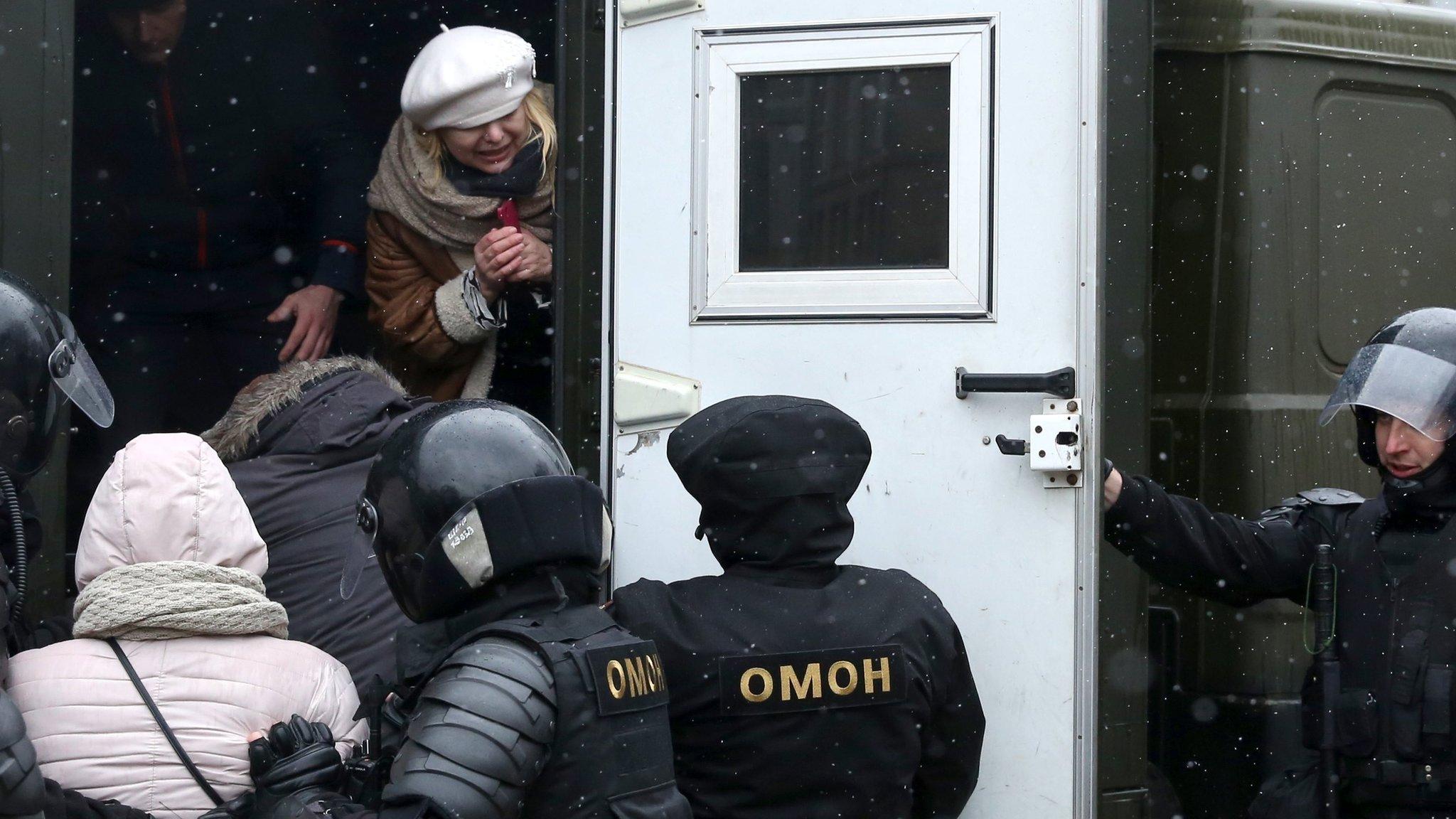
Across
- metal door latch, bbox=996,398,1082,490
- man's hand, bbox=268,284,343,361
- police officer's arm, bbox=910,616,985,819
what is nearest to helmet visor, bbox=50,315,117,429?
man's hand, bbox=268,284,343,361

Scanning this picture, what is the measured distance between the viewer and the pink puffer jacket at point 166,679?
2398 mm

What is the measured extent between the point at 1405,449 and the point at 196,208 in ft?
12.4

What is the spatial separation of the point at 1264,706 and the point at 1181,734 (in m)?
0.22

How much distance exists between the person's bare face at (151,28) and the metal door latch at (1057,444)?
3.28 meters

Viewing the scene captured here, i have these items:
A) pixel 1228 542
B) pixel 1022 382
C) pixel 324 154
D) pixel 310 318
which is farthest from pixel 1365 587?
pixel 324 154

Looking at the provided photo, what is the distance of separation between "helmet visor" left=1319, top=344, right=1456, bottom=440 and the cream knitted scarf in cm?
238

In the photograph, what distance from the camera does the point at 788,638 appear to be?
275cm

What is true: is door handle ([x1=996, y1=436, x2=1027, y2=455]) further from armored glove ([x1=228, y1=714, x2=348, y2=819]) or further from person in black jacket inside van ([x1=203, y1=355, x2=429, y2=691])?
armored glove ([x1=228, y1=714, x2=348, y2=819])

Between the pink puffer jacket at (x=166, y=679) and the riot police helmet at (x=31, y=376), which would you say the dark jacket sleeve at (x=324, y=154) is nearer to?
the riot police helmet at (x=31, y=376)

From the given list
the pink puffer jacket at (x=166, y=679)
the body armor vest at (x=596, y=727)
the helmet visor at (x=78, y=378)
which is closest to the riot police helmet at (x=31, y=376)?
the helmet visor at (x=78, y=378)

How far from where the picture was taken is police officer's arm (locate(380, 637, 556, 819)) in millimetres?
1967

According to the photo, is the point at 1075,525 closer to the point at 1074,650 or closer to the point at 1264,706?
the point at 1074,650

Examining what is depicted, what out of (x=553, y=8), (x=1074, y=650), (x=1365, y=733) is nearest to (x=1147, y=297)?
(x=1074, y=650)

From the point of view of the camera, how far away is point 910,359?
315cm
